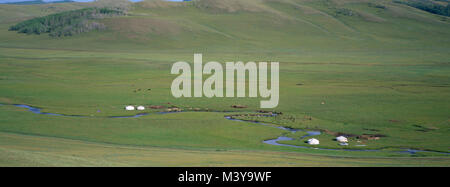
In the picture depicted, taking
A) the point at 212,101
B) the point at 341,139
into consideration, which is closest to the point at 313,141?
the point at 341,139

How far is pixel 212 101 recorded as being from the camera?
3806cm

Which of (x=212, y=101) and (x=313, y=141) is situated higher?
(x=313, y=141)

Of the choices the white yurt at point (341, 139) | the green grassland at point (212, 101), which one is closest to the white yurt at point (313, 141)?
the green grassland at point (212, 101)

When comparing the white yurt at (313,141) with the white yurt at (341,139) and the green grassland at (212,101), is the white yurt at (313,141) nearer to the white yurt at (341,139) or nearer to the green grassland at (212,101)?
the green grassland at (212,101)

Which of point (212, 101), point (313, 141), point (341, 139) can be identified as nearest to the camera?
point (313, 141)

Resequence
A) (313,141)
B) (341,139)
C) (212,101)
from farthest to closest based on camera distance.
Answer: (212,101), (341,139), (313,141)

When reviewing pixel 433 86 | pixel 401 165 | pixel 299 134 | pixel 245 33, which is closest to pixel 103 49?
Answer: pixel 245 33

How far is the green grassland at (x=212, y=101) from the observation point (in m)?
21.2

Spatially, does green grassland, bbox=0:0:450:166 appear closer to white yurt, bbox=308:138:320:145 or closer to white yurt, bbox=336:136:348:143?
white yurt, bbox=336:136:348:143

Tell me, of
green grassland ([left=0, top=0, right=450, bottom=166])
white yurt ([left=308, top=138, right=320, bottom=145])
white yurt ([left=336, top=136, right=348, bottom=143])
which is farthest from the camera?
white yurt ([left=336, top=136, right=348, bottom=143])

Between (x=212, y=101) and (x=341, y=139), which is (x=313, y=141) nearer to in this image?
(x=341, y=139)

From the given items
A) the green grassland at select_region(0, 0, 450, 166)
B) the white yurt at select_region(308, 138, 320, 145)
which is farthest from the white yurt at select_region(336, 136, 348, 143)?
the white yurt at select_region(308, 138, 320, 145)

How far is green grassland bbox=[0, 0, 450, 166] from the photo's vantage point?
69.5ft

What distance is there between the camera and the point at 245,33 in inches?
4473
